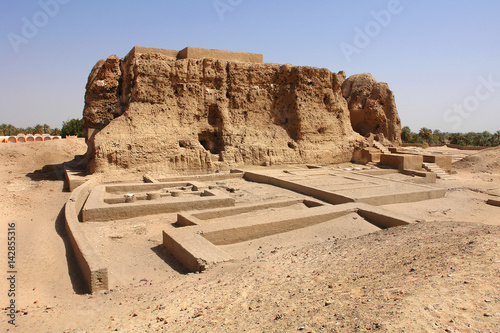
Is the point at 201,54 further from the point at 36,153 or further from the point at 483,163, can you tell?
the point at 483,163

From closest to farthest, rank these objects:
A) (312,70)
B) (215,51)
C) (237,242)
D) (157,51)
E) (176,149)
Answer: (237,242)
(176,149)
(157,51)
(215,51)
(312,70)

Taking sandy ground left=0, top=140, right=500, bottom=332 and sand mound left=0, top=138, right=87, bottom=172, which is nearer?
sandy ground left=0, top=140, right=500, bottom=332

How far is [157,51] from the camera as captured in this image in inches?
488

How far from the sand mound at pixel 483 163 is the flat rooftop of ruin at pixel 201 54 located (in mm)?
10595

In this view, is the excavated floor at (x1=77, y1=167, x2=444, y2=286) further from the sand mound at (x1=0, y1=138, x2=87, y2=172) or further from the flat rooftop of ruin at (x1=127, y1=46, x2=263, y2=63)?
the sand mound at (x1=0, y1=138, x2=87, y2=172)

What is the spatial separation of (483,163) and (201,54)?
13304 mm

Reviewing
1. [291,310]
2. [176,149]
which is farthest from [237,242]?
[176,149]

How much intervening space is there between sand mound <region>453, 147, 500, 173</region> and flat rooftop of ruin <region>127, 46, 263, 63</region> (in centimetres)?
1059

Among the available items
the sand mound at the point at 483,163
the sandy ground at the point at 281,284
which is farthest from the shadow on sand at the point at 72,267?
the sand mound at the point at 483,163

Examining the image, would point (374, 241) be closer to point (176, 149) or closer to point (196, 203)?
point (196, 203)

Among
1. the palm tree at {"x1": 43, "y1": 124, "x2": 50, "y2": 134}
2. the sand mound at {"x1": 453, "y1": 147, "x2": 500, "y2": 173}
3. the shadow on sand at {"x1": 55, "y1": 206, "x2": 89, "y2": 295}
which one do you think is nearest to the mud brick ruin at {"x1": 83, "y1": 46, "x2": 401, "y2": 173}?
the shadow on sand at {"x1": 55, "y1": 206, "x2": 89, "y2": 295}

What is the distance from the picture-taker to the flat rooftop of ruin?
12.0 metres

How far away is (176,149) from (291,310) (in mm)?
9407

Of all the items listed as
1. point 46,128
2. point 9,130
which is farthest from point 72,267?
point 9,130
